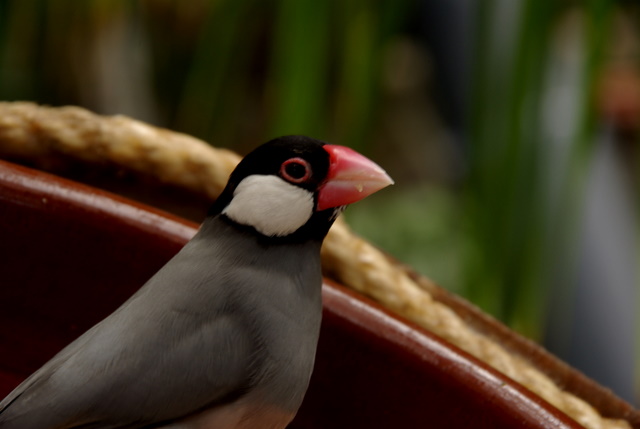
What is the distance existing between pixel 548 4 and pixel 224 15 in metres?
0.29

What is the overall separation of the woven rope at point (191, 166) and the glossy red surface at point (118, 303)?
0.10 feet

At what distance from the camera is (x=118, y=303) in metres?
0.50

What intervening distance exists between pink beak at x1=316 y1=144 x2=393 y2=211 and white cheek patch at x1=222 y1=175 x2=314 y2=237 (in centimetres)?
1

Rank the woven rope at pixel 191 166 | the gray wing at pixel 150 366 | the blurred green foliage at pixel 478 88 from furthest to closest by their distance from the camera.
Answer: the blurred green foliage at pixel 478 88 < the woven rope at pixel 191 166 < the gray wing at pixel 150 366

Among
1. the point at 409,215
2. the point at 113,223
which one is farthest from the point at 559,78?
the point at 113,223

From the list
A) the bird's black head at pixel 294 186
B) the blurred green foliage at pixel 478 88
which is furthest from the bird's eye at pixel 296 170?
the blurred green foliage at pixel 478 88

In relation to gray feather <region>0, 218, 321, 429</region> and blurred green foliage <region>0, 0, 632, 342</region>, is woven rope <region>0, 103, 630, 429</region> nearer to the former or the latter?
gray feather <region>0, 218, 321, 429</region>

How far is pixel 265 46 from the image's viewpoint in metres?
2.32

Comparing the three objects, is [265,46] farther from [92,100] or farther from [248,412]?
[248,412]

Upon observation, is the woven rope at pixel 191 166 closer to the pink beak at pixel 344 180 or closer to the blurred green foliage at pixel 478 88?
the pink beak at pixel 344 180

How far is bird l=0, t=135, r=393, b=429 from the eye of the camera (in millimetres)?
402

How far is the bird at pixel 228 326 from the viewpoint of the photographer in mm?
402

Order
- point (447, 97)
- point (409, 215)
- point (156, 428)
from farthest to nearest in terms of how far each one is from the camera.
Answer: point (447, 97), point (409, 215), point (156, 428)

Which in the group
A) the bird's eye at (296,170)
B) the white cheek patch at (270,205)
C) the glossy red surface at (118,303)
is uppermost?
the bird's eye at (296,170)
